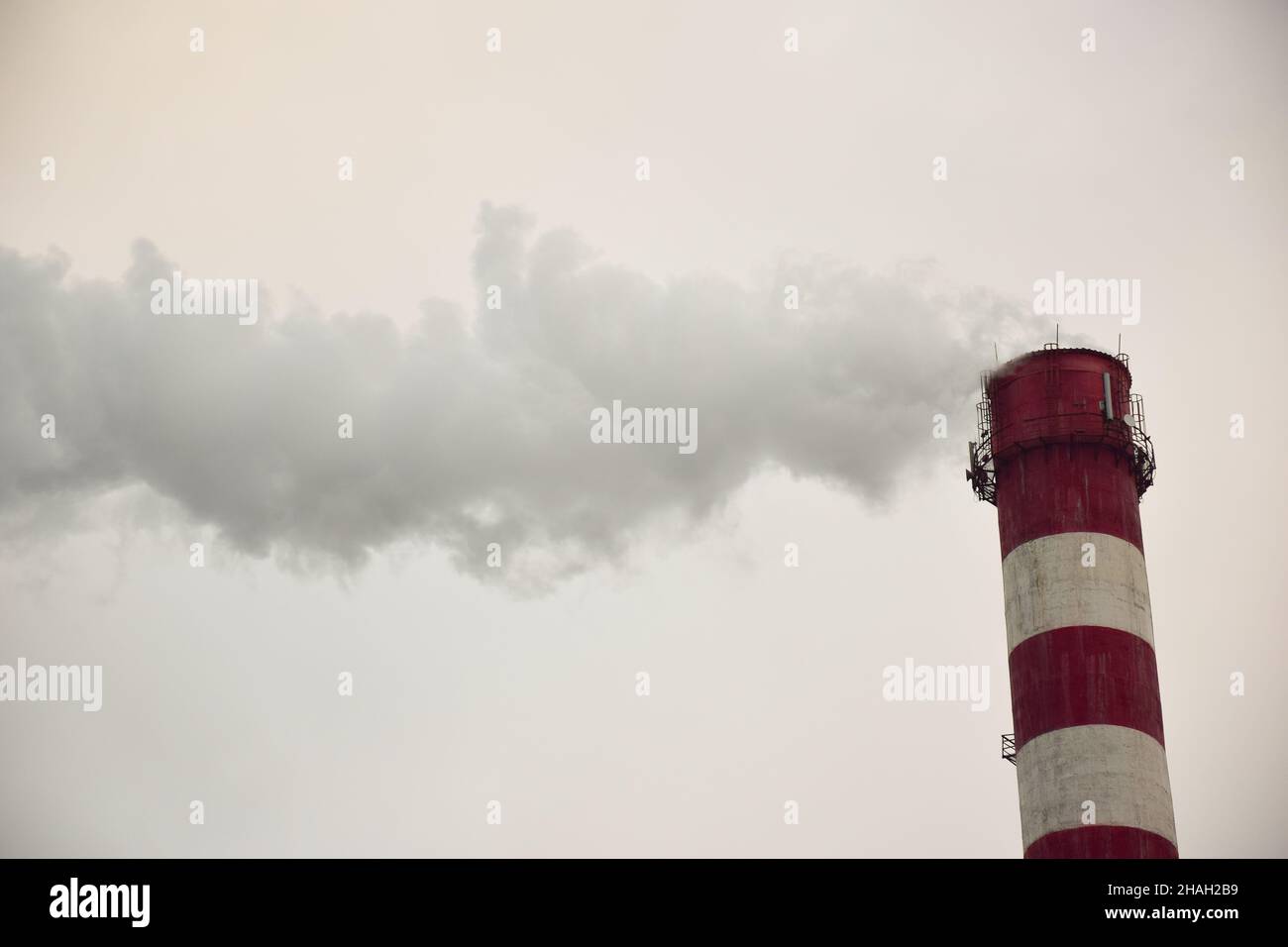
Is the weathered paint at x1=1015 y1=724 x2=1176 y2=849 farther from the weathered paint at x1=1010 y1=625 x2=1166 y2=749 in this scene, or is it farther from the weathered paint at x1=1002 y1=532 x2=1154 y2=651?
the weathered paint at x1=1002 y1=532 x2=1154 y2=651

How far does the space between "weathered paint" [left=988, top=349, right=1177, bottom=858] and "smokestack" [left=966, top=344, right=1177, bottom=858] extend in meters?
0.03

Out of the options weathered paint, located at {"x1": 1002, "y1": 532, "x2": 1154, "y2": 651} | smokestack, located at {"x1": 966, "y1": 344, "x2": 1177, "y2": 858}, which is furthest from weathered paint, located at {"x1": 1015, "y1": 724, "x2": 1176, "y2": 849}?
weathered paint, located at {"x1": 1002, "y1": 532, "x2": 1154, "y2": 651}

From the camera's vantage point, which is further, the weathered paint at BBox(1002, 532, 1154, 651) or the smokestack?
the weathered paint at BBox(1002, 532, 1154, 651)

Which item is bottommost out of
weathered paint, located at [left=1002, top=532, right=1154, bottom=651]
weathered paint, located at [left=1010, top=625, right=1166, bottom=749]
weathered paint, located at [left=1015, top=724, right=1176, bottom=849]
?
weathered paint, located at [left=1015, top=724, right=1176, bottom=849]

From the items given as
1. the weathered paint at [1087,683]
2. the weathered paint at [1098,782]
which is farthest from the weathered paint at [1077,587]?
the weathered paint at [1098,782]

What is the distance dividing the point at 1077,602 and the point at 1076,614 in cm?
28

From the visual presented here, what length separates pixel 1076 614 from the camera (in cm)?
4188

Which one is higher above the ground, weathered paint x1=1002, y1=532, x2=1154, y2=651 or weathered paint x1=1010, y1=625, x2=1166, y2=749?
weathered paint x1=1002, y1=532, x2=1154, y2=651

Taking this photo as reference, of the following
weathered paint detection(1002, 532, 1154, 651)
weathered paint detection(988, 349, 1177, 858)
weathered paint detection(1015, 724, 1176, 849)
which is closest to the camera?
weathered paint detection(1015, 724, 1176, 849)

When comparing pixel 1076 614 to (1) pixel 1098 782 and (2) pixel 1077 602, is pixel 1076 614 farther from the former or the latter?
(1) pixel 1098 782

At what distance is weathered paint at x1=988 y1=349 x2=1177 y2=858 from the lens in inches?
1590
